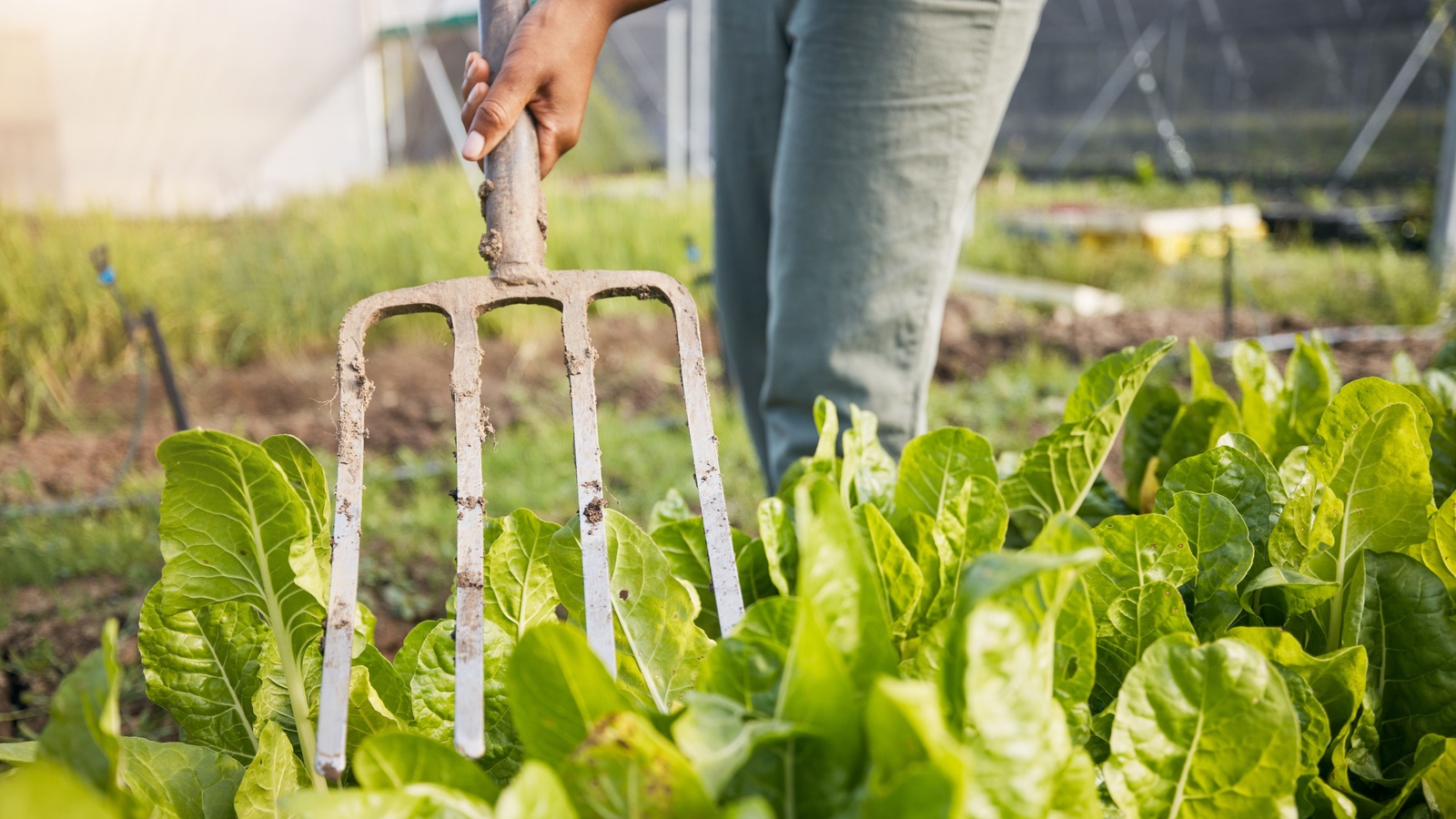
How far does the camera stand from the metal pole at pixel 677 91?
378 inches

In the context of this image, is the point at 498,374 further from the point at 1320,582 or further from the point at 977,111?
the point at 1320,582

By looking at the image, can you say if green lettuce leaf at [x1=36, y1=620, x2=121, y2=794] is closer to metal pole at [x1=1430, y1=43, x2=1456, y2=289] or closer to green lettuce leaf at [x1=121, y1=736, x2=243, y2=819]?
green lettuce leaf at [x1=121, y1=736, x2=243, y2=819]

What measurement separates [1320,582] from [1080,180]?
11524 mm

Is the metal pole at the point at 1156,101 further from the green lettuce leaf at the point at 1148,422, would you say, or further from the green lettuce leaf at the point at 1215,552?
the green lettuce leaf at the point at 1215,552

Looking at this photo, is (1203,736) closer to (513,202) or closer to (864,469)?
(864,469)

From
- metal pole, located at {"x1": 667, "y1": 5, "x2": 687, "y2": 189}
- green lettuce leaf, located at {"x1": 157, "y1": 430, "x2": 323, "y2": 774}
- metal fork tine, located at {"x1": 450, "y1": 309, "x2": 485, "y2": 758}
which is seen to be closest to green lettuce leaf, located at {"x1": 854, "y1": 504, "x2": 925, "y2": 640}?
metal fork tine, located at {"x1": 450, "y1": 309, "x2": 485, "y2": 758}

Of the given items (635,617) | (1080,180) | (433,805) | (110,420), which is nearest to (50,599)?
(110,420)

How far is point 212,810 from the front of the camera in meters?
0.74

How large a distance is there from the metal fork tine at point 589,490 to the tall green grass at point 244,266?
3235 mm

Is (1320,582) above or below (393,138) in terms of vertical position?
below

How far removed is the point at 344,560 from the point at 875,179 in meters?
1.08

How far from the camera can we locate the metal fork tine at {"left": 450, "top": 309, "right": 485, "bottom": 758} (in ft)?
2.32

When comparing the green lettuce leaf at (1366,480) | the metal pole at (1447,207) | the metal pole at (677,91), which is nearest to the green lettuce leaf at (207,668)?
the green lettuce leaf at (1366,480)

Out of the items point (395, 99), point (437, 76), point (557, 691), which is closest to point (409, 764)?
point (557, 691)
